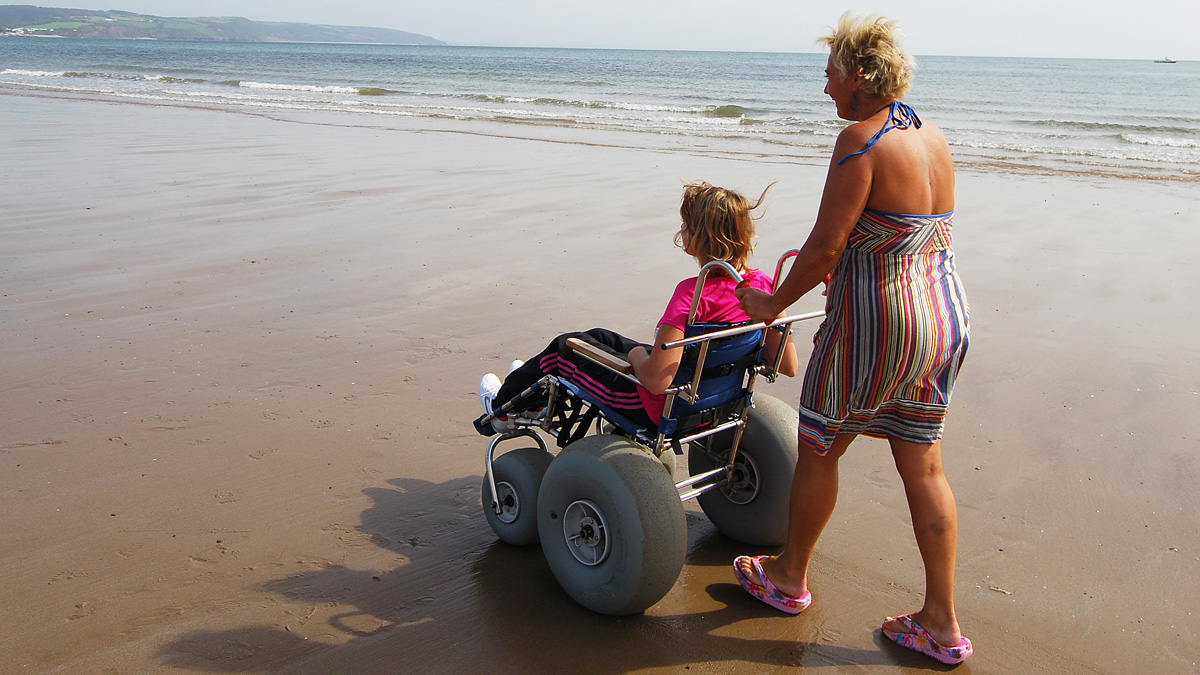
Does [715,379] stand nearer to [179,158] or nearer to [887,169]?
[887,169]

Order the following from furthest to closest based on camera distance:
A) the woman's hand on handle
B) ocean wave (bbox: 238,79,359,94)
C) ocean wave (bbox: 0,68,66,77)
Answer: ocean wave (bbox: 0,68,66,77) < ocean wave (bbox: 238,79,359,94) < the woman's hand on handle

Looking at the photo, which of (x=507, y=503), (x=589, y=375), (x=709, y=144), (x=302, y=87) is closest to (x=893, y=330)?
(x=589, y=375)

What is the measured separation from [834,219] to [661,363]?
70 centimetres

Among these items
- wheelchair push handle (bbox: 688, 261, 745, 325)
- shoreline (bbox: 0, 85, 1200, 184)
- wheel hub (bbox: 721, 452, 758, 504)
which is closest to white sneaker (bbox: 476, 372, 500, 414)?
wheel hub (bbox: 721, 452, 758, 504)

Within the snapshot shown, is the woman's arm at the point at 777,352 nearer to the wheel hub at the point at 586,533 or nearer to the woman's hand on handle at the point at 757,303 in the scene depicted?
the woman's hand on handle at the point at 757,303

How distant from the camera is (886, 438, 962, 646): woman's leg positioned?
276cm

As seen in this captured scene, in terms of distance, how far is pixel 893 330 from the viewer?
2.58 m

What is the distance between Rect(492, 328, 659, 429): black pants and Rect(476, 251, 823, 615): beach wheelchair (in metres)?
0.03

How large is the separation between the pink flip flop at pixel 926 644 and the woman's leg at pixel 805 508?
0.35 meters

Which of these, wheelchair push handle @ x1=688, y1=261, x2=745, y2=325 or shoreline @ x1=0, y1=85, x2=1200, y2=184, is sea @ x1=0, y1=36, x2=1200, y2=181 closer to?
shoreline @ x1=0, y1=85, x2=1200, y2=184

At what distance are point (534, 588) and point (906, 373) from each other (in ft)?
5.06

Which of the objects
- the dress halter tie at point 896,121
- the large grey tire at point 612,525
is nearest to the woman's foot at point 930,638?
the large grey tire at point 612,525

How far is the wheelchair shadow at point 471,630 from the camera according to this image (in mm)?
2809

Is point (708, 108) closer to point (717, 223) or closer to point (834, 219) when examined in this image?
point (717, 223)
